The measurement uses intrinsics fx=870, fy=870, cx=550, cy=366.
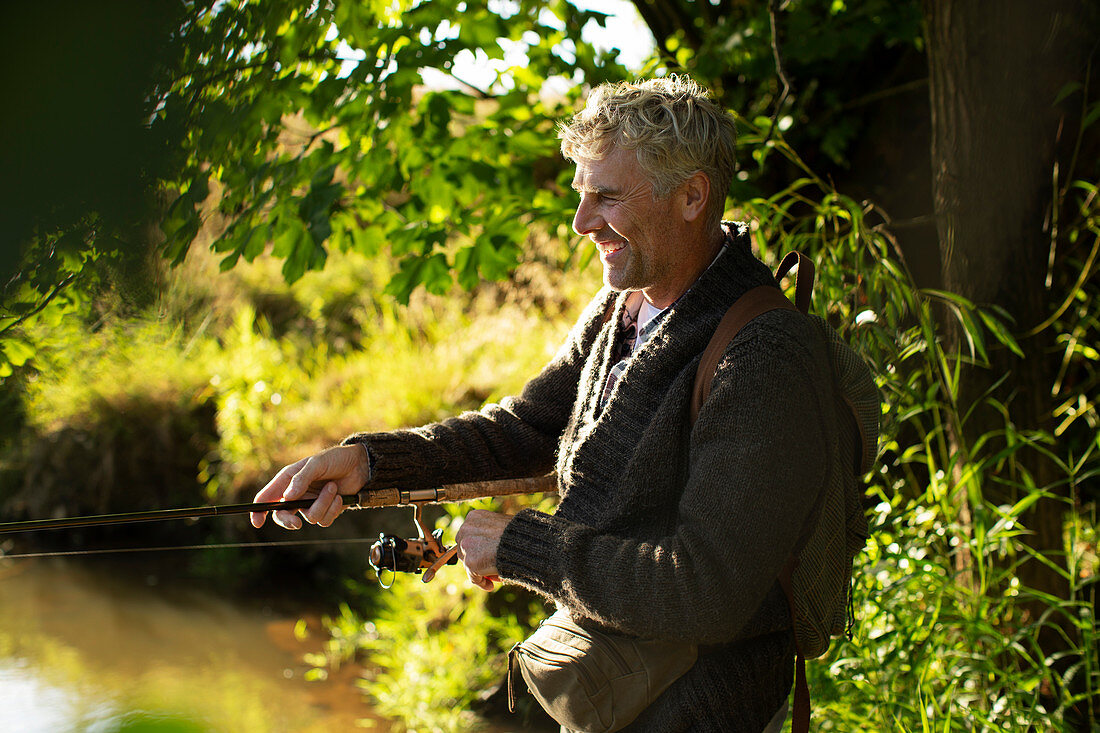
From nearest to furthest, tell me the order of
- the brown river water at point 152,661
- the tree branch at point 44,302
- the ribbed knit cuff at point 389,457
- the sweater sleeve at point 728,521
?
1. the tree branch at point 44,302
2. the sweater sleeve at point 728,521
3. the ribbed knit cuff at point 389,457
4. the brown river water at point 152,661

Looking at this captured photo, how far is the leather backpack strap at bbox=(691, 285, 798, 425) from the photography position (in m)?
1.30

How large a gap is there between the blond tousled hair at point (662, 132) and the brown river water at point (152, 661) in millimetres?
2995

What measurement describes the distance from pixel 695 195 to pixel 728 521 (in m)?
0.55

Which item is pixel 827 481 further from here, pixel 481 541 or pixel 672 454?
pixel 481 541

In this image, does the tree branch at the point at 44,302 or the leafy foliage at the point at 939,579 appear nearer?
the tree branch at the point at 44,302

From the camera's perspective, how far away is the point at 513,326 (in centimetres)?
557

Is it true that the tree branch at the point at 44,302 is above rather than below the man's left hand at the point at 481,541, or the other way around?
above

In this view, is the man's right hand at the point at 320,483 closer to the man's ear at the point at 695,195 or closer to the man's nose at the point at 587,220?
the man's nose at the point at 587,220

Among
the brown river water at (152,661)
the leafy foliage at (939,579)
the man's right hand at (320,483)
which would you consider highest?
the man's right hand at (320,483)

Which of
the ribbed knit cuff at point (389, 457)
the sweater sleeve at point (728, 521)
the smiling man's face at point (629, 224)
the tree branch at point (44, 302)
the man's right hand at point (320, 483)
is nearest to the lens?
the tree branch at point (44, 302)

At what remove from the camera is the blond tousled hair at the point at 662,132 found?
1.38 m

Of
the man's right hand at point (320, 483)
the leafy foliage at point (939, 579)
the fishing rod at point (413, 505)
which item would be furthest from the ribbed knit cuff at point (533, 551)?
the leafy foliage at point (939, 579)

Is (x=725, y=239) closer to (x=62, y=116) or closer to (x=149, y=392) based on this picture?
(x=62, y=116)

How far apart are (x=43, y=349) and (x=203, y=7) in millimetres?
967
